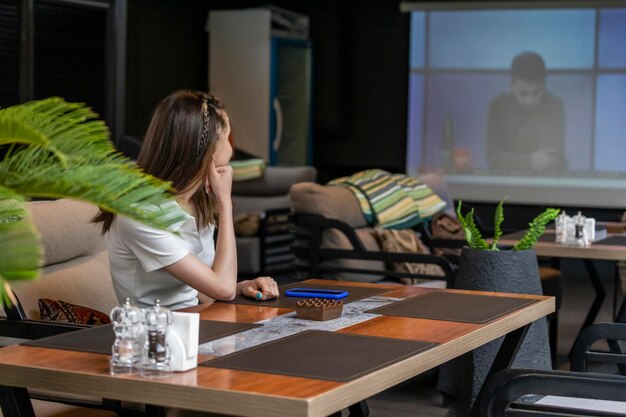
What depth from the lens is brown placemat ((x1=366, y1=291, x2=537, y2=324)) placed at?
2.68 m

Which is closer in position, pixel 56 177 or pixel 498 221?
pixel 56 177

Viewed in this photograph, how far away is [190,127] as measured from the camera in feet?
9.71

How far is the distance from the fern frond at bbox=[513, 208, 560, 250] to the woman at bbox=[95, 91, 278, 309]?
110 centimetres

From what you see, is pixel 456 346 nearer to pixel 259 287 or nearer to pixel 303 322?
pixel 303 322

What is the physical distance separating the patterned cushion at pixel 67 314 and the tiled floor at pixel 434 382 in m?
1.53

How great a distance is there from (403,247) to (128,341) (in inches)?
151

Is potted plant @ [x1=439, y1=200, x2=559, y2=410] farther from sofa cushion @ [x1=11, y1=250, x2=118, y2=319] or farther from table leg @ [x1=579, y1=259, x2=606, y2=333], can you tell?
table leg @ [x1=579, y1=259, x2=606, y2=333]

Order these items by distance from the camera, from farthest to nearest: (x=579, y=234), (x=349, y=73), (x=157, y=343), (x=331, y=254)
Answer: (x=349, y=73), (x=331, y=254), (x=579, y=234), (x=157, y=343)

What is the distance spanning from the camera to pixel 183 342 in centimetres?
201

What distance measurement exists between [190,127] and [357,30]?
332 inches

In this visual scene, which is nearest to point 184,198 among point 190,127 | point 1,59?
point 190,127

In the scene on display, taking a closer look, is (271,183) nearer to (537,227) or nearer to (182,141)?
(537,227)

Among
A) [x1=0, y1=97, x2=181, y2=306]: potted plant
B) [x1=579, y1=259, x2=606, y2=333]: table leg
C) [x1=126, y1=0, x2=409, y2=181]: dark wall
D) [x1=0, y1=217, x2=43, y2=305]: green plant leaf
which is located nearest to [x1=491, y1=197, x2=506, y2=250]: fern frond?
[x1=0, y1=97, x2=181, y2=306]: potted plant

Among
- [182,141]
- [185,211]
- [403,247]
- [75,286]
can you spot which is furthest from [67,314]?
[403,247]
